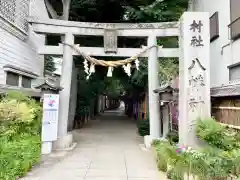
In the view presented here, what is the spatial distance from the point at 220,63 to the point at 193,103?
6210 millimetres

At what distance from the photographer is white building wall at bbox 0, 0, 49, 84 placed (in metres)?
9.85

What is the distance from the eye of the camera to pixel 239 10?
10.5 m

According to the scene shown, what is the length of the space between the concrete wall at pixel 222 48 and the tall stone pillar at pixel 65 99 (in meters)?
7.72

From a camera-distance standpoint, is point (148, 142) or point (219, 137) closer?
point (219, 137)

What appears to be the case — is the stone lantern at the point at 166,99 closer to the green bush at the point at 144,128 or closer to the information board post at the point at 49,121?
the green bush at the point at 144,128

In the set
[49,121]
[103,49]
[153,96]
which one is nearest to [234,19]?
[153,96]

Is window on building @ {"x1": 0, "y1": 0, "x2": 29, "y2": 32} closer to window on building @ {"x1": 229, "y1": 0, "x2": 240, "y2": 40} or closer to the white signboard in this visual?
the white signboard

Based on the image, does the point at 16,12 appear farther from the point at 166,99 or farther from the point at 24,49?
the point at 166,99

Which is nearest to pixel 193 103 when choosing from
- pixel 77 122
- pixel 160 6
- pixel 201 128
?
pixel 201 128

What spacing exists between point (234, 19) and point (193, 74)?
482cm

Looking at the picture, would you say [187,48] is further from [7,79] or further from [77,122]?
[77,122]

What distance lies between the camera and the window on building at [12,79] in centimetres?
1036

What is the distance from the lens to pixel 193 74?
8023 millimetres

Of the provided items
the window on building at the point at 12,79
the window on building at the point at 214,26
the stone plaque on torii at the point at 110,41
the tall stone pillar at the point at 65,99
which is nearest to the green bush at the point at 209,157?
the tall stone pillar at the point at 65,99
